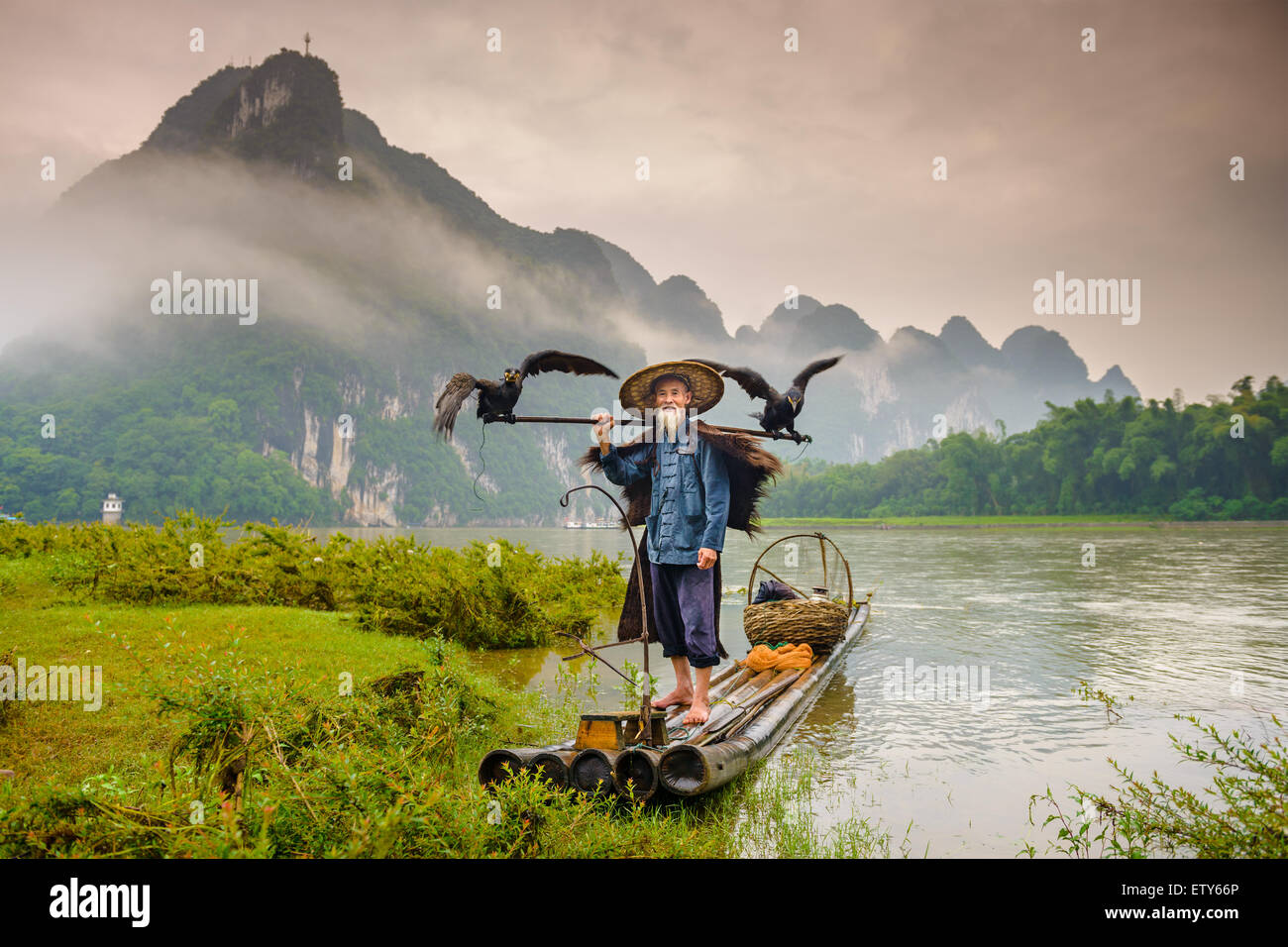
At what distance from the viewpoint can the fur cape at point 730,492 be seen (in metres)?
4.93

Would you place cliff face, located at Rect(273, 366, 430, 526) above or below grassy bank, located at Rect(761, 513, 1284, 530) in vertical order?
above

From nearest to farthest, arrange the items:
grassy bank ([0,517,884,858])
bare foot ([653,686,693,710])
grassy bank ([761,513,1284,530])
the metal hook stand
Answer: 1. grassy bank ([0,517,884,858])
2. the metal hook stand
3. bare foot ([653,686,693,710])
4. grassy bank ([761,513,1284,530])

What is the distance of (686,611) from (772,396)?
4.95 ft

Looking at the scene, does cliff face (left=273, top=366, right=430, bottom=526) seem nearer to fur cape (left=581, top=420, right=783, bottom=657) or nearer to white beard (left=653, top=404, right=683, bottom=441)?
fur cape (left=581, top=420, right=783, bottom=657)

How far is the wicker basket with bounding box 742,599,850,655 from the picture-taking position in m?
8.29

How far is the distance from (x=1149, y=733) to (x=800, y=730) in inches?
119

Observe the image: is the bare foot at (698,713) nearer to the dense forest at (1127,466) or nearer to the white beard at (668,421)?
Answer: the white beard at (668,421)

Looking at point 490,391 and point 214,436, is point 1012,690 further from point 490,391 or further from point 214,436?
point 214,436

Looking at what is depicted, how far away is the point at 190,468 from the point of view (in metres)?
87.1

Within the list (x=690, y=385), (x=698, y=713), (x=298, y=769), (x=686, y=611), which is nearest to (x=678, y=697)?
(x=698, y=713)

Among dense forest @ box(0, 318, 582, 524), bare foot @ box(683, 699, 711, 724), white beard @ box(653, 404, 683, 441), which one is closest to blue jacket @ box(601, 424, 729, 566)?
white beard @ box(653, 404, 683, 441)

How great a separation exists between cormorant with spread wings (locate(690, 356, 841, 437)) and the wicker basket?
4067mm
